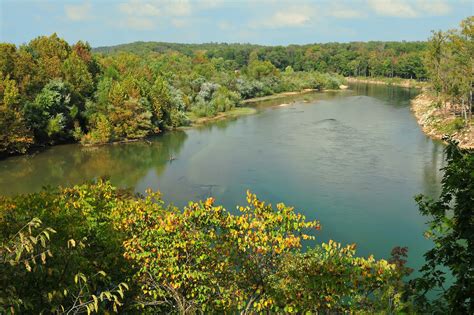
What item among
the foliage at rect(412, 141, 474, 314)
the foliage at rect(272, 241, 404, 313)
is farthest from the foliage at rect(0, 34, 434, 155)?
the foliage at rect(412, 141, 474, 314)

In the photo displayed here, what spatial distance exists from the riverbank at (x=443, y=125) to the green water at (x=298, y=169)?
169 centimetres

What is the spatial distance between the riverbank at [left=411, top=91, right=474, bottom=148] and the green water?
1687 millimetres

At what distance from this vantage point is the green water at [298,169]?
78.4 ft

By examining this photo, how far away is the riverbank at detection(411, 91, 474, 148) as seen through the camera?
40.3m

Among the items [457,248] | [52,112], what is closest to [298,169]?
[52,112]

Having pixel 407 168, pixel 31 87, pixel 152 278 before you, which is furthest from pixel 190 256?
pixel 31 87

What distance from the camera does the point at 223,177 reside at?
3134 centimetres

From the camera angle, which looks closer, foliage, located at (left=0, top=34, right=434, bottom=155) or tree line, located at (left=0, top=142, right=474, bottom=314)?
tree line, located at (left=0, top=142, right=474, bottom=314)

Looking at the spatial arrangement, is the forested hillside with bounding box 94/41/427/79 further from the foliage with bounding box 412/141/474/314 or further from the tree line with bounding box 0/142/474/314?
the foliage with bounding box 412/141/474/314

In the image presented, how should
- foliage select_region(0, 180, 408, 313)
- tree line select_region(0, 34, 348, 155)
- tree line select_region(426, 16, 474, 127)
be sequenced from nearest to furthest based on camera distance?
foliage select_region(0, 180, 408, 313) → tree line select_region(0, 34, 348, 155) → tree line select_region(426, 16, 474, 127)

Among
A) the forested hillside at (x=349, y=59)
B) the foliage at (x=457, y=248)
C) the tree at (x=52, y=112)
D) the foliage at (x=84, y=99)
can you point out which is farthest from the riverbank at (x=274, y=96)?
the foliage at (x=457, y=248)

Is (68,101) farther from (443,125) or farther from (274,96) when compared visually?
(274,96)

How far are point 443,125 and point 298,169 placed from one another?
22.3m

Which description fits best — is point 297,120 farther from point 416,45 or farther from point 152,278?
point 416,45
